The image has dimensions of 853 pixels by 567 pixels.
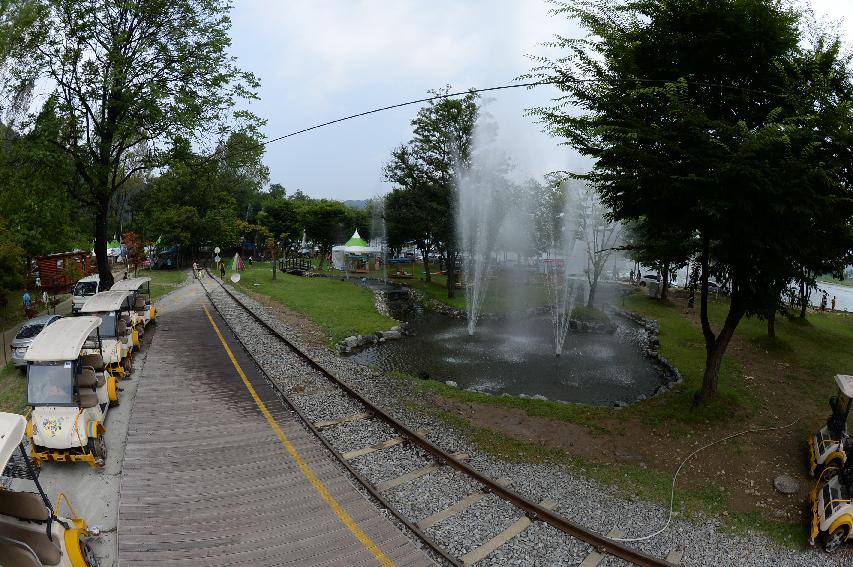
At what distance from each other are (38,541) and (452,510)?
5.41 metres

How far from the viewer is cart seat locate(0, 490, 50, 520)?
546 centimetres

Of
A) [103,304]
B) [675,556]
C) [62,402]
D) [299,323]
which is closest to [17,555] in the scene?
[62,402]

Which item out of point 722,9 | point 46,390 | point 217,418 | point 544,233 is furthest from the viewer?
point 544,233

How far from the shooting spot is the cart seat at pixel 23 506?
5457 millimetres

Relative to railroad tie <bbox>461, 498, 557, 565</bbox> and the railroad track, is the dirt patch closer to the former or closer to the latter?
the railroad track

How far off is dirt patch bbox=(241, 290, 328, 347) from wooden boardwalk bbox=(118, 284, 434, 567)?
702 cm

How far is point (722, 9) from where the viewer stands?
9.37 meters

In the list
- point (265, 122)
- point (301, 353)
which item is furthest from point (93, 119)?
point (301, 353)

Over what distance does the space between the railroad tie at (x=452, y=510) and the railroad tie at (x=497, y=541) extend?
0.78m

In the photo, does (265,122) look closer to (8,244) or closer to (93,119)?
→ (93,119)

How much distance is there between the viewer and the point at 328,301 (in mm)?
30156

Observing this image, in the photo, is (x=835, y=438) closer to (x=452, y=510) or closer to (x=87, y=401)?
(x=452, y=510)

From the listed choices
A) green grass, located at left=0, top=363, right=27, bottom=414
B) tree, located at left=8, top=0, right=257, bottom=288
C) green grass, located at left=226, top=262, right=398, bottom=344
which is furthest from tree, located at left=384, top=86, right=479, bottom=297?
green grass, located at left=0, top=363, right=27, bottom=414

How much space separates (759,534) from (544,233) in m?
35.7
